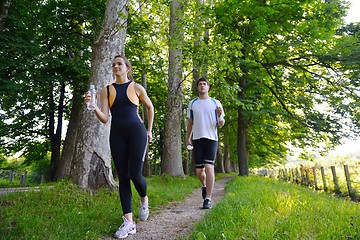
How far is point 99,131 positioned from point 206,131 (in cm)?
210

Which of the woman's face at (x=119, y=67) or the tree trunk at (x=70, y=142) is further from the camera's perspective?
the tree trunk at (x=70, y=142)

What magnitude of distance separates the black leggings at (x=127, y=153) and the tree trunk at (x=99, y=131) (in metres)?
2.02

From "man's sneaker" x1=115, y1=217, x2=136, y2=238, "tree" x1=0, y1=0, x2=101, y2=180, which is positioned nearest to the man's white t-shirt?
"man's sneaker" x1=115, y1=217, x2=136, y2=238

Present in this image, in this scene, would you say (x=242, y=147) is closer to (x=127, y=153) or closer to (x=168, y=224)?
(x=168, y=224)

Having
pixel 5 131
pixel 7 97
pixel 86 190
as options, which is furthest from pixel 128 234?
pixel 5 131

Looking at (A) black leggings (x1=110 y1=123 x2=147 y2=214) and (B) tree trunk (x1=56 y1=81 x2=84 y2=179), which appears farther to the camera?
(B) tree trunk (x1=56 y1=81 x2=84 y2=179)

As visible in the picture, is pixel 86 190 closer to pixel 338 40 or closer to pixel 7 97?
pixel 7 97

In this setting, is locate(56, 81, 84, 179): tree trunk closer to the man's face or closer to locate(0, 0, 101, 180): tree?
locate(0, 0, 101, 180): tree

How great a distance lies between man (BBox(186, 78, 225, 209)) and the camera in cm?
512

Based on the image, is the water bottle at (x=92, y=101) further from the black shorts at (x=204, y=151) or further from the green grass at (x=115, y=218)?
the black shorts at (x=204, y=151)

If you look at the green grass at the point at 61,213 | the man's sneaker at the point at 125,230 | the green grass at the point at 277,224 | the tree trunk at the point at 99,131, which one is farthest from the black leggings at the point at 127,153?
the tree trunk at the point at 99,131

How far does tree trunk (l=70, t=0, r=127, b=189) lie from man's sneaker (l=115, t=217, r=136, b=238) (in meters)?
2.10

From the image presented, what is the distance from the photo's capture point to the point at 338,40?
12477 mm

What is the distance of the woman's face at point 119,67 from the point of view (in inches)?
156
